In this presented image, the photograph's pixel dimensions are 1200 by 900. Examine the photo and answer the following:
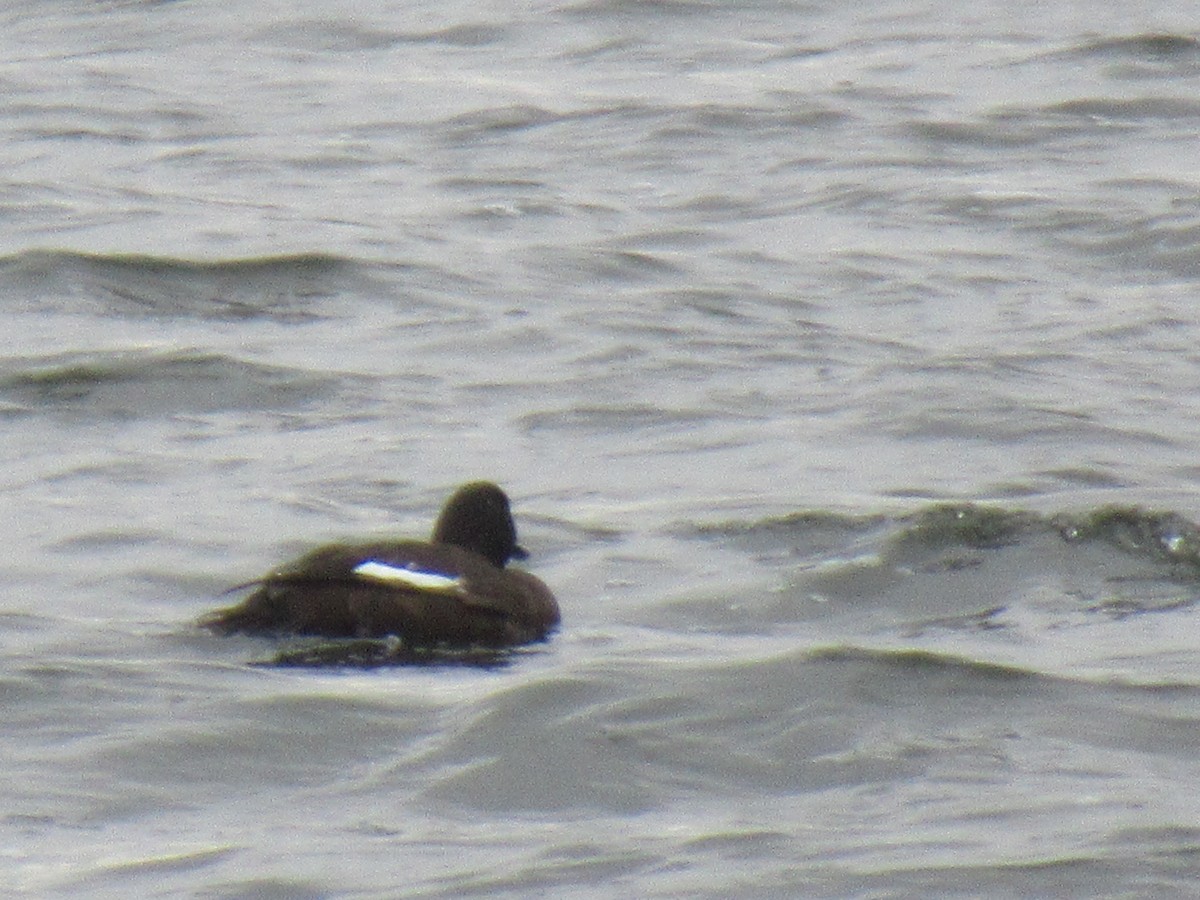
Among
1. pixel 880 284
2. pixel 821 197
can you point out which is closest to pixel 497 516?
pixel 880 284

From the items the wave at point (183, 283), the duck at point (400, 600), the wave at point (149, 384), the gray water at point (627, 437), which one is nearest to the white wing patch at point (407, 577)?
the duck at point (400, 600)

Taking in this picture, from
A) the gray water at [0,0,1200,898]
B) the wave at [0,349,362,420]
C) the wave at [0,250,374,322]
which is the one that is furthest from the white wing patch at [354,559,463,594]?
the wave at [0,250,374,322]

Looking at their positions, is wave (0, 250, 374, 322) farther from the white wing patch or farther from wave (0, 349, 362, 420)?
the white wing patch

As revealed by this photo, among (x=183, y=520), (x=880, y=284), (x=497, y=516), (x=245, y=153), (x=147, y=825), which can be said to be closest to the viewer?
(x=147, y=825)

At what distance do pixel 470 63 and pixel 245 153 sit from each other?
319cm

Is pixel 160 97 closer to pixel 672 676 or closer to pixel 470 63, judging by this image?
pixel 470 63

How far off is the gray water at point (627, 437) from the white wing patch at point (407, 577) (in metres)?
0.28

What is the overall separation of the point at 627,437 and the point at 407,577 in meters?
3.02

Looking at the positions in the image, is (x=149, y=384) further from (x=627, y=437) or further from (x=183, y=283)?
(x=183, y=283)

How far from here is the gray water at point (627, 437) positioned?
21.7 ft

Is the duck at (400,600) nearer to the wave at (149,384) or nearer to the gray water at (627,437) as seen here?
the gray water at (627,437)

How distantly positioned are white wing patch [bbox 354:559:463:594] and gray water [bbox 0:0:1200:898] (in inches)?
11.1

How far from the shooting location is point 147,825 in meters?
6.53

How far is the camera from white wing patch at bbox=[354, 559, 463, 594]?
8109 millimetres
